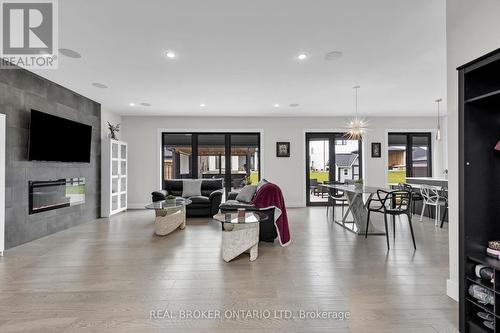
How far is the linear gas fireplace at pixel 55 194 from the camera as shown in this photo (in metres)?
4.02

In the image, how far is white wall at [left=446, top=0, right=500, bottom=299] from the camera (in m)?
1.74

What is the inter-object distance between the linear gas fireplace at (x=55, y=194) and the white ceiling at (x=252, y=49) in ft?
6.10

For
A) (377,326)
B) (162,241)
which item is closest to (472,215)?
(377,326)

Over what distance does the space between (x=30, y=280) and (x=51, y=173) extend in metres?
2.47

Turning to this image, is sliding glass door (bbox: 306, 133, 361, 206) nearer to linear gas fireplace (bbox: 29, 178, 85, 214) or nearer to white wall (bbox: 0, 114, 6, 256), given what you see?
linear gas fireplace (bbox: 29, 178, 85, 214)

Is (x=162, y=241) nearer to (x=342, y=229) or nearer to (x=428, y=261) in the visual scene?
(x=342, y=229)

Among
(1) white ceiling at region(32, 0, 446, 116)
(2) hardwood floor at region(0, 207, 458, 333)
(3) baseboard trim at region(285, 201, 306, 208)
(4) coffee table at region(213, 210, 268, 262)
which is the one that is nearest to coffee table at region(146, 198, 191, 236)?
(2) hardwood floor at region(0, 207, 458, 333)

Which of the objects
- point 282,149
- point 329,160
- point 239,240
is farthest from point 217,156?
point 239,240

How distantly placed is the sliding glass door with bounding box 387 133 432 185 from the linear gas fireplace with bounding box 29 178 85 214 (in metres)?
8.38

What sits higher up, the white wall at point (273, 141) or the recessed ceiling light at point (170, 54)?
the recessed ceiling light at point (170, 54)

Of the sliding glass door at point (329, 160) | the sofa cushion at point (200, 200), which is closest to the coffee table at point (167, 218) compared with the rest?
the sofa cushion at point (200, 200)

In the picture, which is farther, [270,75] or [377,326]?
[270,75]

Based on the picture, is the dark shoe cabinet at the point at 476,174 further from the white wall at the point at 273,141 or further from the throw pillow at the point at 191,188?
the white wall at the point at 273,141

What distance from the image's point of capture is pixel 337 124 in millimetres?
7434
